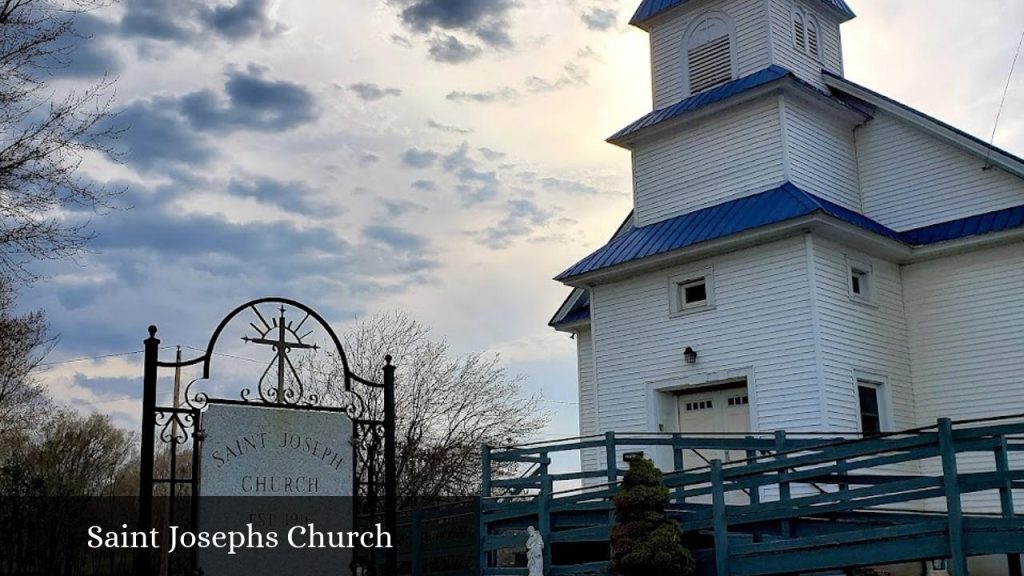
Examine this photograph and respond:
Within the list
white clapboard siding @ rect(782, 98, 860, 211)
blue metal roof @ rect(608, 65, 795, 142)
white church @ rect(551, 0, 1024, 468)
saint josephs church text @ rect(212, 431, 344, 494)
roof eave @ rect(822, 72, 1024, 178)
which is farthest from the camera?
blue metal roof @ rect(608, 65, 795, 142)

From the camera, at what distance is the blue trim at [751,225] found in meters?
16.0

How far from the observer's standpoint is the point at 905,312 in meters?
17.4

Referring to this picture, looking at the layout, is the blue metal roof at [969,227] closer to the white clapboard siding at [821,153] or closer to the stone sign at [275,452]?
the white clapboard siding at [821,153]

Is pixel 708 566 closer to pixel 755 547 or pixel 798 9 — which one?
pixel 755 547

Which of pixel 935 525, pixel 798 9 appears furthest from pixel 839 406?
pixel 798 9

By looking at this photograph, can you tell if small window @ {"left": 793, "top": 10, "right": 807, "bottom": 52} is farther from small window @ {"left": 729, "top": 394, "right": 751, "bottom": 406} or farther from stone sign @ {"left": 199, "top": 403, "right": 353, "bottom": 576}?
stone sign @ {"left": 199, "top": 403, "right": 353, "bottom": 576}

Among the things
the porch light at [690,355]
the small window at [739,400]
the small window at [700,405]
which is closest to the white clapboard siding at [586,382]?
the small window at [700,405]

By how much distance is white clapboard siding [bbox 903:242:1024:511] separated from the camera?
52.1 ft

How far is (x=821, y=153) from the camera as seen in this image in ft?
58.7

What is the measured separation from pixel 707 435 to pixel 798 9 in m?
8.55

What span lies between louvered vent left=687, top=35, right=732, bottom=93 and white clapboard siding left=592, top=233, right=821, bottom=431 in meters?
4.04

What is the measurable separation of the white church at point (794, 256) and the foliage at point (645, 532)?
4.29 m

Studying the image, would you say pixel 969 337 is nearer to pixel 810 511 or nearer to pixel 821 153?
pixel 821 153

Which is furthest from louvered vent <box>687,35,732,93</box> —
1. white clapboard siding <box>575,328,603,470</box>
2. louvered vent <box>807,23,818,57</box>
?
white clapboard siding <box>575,328,603,470</box>
